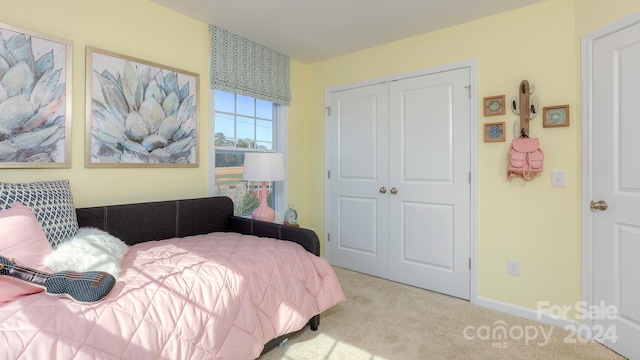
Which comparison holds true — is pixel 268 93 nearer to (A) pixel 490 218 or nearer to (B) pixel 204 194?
(B) pixel 204 194

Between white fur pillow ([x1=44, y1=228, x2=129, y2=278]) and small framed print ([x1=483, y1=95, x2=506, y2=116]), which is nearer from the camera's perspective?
white fur pillow ([x1=44, y1=228, x2=129, y2=278])

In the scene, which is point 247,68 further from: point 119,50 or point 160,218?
point 160,218

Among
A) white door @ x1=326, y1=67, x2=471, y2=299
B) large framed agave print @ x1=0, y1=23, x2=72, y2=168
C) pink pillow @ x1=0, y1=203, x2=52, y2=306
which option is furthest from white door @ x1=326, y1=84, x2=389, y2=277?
pink pillow @ x1=0, y1=203, x2=52, y2=306

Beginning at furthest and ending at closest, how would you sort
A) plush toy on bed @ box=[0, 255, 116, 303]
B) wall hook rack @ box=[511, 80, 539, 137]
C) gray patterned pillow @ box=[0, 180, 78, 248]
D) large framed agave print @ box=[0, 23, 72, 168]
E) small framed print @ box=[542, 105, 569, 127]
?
wall hook rack @ box=[511, 80, 539, 137]
small framed print @ box=[542, 105, 569, 127]
large framed agave print @ box=[0, 23, 72, 168]
gray patterned pillow @ box=[0, 180, 78, 248]
plush toy on bed @ box=[0, 255, 116, 303]

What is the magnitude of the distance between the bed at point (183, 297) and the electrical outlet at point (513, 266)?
1431mm

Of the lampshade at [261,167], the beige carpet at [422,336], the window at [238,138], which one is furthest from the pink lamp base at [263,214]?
the beige carpet at [422,336]

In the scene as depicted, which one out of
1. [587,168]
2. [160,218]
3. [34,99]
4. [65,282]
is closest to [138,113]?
[34,99]

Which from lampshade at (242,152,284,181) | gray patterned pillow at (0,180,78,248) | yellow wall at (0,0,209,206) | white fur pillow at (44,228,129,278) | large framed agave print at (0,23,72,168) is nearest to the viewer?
white fur pillow at (44,228,129,278)

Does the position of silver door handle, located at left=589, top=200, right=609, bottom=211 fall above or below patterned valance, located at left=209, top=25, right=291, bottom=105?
below

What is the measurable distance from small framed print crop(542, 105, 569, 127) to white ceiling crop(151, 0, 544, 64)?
33.2 inches

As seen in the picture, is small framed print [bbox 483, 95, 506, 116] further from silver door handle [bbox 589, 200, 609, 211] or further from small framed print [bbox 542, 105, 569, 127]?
silver door handle [bbox 589, 200, 609, 211]

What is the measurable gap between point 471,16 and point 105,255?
312 centimetres

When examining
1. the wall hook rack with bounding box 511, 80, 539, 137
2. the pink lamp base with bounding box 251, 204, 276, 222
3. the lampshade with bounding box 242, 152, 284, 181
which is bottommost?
the pink lamp base with bounding box 251, 204, 276, 222

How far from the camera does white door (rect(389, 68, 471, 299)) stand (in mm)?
2750
